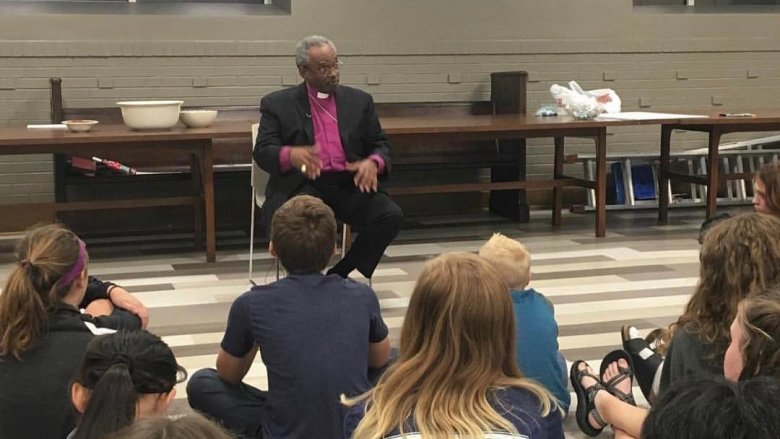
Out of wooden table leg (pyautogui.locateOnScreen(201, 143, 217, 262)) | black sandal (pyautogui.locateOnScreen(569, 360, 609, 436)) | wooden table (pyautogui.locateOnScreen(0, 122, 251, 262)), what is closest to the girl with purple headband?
black sandal (pyautogui.locateOnScreen(569, 360, 609, 436))

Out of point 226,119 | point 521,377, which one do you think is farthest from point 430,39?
point 521,377

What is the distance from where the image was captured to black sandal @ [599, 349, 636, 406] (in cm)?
322

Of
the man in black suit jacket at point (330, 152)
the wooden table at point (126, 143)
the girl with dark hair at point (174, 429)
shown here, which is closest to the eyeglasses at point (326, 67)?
the man in black suit jacket at point (330, 152)

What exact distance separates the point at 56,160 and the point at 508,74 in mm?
3311

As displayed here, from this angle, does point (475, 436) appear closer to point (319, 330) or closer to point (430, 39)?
point (319, 330)

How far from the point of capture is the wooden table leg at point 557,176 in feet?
24.3

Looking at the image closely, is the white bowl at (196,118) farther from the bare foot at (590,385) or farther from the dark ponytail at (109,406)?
the dark ponytail at (109,406)

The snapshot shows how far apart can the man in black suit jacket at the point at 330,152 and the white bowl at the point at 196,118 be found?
124 cm

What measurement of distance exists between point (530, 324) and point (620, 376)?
52 cm

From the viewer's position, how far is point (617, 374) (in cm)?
333

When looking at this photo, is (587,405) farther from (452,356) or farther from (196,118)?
(196,118)

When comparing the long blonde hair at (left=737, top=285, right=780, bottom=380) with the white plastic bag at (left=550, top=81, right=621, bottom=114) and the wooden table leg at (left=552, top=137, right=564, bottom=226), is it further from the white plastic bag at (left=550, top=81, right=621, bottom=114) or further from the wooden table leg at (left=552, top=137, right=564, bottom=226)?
the wooden table leg at (left=552, top=137, right=564, bottom=226)

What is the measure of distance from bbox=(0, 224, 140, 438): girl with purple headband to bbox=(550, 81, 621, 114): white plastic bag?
16.4ft

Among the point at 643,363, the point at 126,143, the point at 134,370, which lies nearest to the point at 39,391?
the point at 134,370
